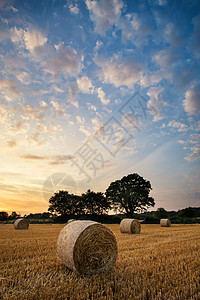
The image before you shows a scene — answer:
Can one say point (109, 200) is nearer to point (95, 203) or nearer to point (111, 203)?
point (111, 203)

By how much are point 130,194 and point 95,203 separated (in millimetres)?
9050

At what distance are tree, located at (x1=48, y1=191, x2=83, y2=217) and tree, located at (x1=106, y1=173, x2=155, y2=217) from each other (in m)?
7.63

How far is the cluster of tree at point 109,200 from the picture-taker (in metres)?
35.6

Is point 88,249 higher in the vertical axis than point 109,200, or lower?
lower

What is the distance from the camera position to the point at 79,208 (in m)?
41.5

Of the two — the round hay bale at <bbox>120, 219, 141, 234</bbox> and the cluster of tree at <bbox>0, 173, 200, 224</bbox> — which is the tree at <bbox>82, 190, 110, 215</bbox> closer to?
the cluster of tree at <bbox>0, 173, 200, 224</bbox>

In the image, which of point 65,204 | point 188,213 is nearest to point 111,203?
point 65,204

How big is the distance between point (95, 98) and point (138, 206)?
27729mm

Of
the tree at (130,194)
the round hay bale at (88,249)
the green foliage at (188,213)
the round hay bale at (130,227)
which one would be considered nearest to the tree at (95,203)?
the tree at (130,194)

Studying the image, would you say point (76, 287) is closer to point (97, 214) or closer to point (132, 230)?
point (132, 230)

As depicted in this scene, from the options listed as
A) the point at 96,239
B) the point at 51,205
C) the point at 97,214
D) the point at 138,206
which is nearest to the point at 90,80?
the point at 96,239

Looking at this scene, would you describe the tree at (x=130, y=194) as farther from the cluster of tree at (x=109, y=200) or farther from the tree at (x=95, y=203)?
the tree at (x=95, y=203)

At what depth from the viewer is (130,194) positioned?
35.3m

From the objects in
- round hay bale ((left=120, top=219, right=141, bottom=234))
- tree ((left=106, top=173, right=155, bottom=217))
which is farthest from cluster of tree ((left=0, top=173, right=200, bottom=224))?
round hay bale ((left=120, top=219, right=141, bottom=234))
